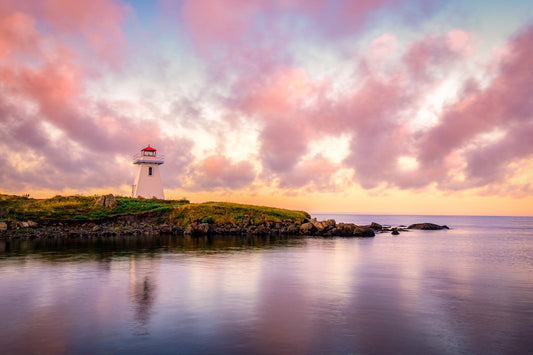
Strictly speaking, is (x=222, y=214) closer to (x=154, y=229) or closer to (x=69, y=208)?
(x=154, y=229)

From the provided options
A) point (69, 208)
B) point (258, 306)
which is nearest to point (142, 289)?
point (258, 306)

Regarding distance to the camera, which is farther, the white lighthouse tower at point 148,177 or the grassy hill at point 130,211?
the white lighthouse tower at point 148,177

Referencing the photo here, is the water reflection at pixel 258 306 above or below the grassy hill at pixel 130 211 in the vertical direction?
below

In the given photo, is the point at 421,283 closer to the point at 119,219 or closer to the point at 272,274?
the point at 272,274

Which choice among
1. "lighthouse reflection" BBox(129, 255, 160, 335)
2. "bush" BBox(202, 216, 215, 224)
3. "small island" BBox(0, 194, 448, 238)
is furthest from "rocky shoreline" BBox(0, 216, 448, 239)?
"lighthouse reflection" BBox(129, 255, 160, 335)

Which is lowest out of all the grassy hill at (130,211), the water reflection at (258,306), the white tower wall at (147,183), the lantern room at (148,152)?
the water reflection at (258,306)

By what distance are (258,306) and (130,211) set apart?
173 feet

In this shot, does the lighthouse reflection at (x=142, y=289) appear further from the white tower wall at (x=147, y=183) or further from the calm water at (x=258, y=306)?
the white tower wall at (x=147, y=183)

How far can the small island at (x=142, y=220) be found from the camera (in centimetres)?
5278

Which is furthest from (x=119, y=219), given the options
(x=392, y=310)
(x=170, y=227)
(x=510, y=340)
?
(x=510, y=340)

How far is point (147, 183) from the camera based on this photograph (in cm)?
7600

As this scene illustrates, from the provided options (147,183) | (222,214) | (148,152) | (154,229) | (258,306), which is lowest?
(258,306)

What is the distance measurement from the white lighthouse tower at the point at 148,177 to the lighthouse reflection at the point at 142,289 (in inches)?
1904

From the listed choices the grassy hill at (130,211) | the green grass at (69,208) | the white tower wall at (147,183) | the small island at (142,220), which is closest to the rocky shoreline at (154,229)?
the small island at (142,220)
